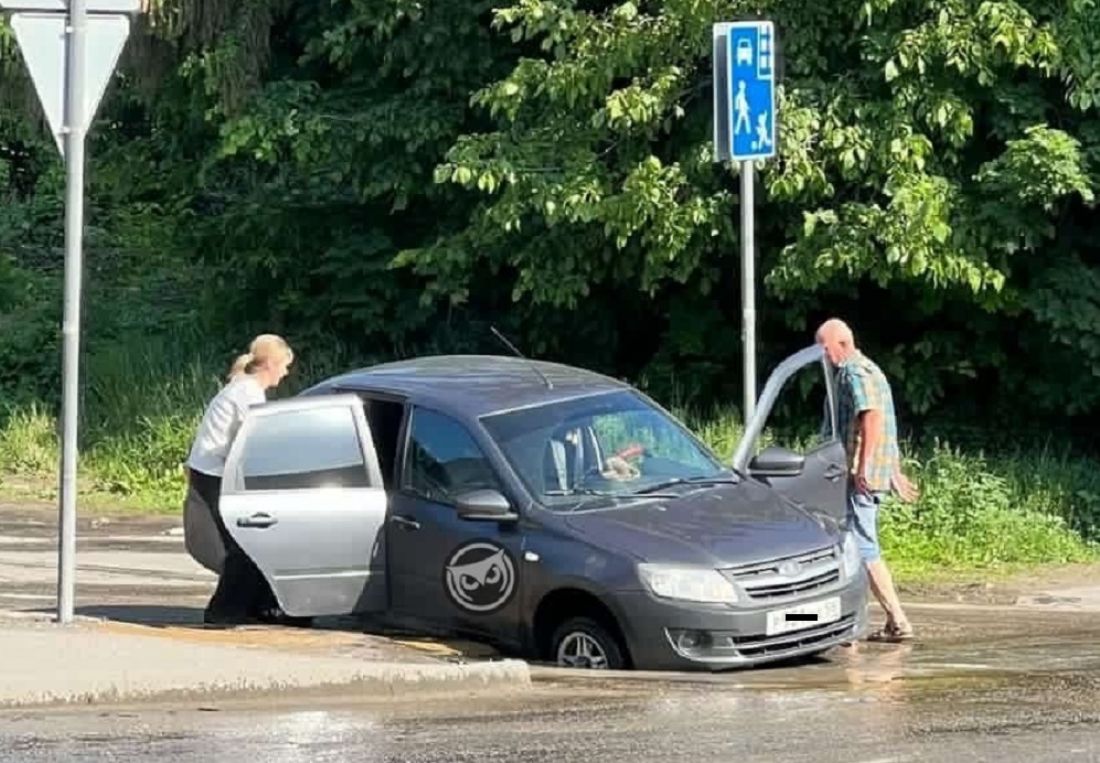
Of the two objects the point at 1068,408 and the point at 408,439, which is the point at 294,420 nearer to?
the point at 408,439

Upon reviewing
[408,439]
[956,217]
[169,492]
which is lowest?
[169,492]

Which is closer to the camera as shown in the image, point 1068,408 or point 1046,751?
point 1046,751

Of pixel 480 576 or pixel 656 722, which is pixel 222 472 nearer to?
pixel 480 576

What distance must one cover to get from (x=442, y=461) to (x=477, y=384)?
628 millimetres

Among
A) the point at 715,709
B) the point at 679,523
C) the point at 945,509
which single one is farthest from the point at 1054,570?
the point at 715,709

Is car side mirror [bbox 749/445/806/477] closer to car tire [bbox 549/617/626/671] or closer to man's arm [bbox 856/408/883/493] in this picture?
man's arm [bbox 856/408/883/493]

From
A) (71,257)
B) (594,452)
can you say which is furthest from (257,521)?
(594,452)

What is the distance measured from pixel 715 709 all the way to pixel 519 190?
9688mm

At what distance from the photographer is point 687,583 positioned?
1026 centimetres

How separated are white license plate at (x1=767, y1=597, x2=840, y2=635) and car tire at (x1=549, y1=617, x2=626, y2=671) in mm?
770

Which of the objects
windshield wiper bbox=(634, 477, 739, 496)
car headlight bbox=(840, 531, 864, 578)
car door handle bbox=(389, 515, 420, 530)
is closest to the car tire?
windshield wiper bbox=(634, 477, 739, 496)

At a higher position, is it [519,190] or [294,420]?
[519,190]

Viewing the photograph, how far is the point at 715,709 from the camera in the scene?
933 centimetres

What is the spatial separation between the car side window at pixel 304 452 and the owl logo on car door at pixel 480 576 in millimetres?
855
